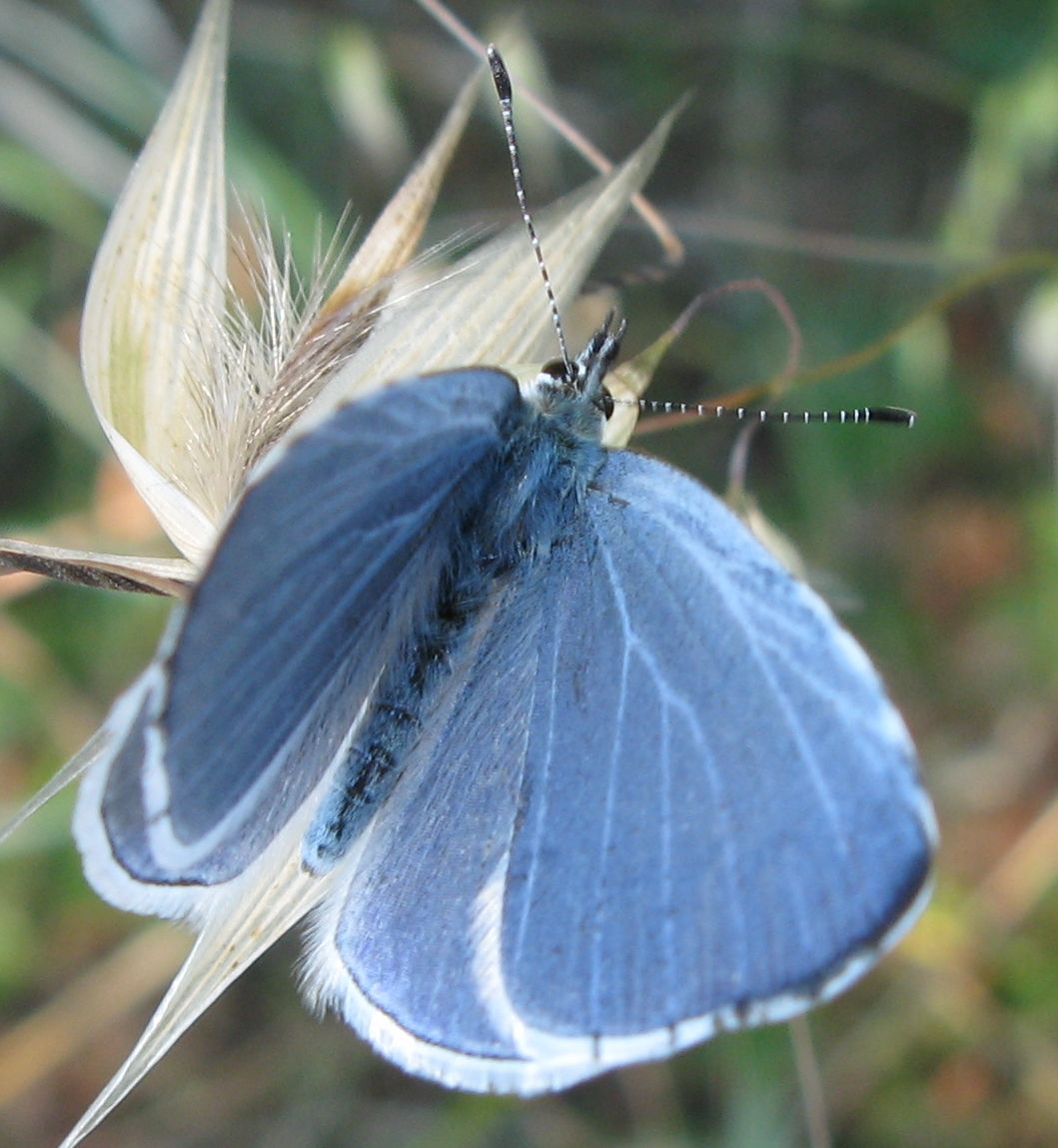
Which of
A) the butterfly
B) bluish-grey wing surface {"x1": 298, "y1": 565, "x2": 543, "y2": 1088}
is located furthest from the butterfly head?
bluish-grey wing surface {"x1": 298, "y1": 565, "x2": 543, "y2": 1088}

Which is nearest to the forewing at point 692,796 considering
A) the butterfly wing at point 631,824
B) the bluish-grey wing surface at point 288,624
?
the butterfly wing at point 631,824

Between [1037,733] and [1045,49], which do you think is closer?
[1045,49]

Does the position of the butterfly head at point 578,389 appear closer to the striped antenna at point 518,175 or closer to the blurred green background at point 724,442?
the striped antenna at point 518,175

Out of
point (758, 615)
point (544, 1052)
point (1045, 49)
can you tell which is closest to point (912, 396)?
point (1045, 49)

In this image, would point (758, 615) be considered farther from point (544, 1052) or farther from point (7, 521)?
point (7, 521)

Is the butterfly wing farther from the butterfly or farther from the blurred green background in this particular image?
the blurred green background

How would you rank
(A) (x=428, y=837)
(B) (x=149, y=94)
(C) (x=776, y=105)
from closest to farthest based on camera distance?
1. (A) (x=428, y=837)
2. (B) (x=149, y=94)
3. (C) (x=776, y=105)

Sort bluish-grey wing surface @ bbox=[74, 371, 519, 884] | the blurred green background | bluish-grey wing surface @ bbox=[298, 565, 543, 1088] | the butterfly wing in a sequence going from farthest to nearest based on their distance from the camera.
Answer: the blurred green background
bluish-grey wing surface @ bbox=[298, 565, 543, 1088]
the butterfly wing
bluish-grey wing surface @ bbox=[74, 371, 519, 884]

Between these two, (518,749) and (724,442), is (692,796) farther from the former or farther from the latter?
(724,442)
